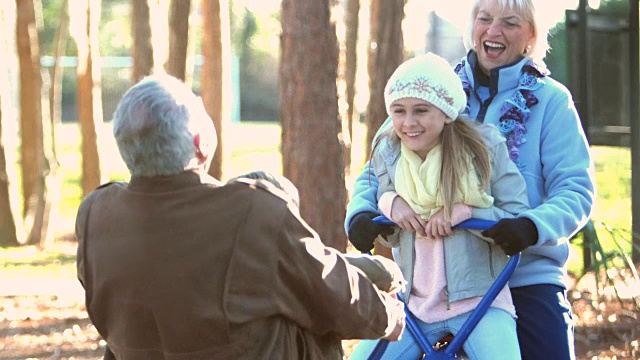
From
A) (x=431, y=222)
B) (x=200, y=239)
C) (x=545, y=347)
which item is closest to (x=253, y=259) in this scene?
(x=200, y=239)

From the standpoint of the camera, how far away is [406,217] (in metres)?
4.08

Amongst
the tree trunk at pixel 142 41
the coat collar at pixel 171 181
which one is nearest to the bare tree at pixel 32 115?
the tree trunk at pixel 142 41

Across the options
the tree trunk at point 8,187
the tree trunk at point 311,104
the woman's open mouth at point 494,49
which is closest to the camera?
the woman's open mouth at point 494,49

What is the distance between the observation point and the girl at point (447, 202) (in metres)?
4.00

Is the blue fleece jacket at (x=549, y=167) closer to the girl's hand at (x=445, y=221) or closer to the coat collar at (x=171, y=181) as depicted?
the girl's hand at (x=445, y=221)

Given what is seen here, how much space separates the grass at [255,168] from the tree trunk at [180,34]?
6.42 ft

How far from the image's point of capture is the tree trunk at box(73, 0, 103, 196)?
60.8 ft

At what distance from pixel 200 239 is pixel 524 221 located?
1.15m

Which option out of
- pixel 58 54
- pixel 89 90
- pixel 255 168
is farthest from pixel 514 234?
pixel 255 168

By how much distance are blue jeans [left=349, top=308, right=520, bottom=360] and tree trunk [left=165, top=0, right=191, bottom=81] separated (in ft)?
42.0

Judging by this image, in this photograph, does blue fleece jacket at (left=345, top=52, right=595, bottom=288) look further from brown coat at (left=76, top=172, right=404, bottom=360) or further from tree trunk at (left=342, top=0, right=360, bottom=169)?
tree trunk at (left=342, top=0, right=360, bottom=169)

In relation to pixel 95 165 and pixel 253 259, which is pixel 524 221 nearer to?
pixel 253 259

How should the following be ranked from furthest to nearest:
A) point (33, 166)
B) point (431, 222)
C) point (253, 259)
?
1. point (33, 166)
2. point (431, 222)
3. point (253, 259)

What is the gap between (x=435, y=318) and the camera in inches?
162
